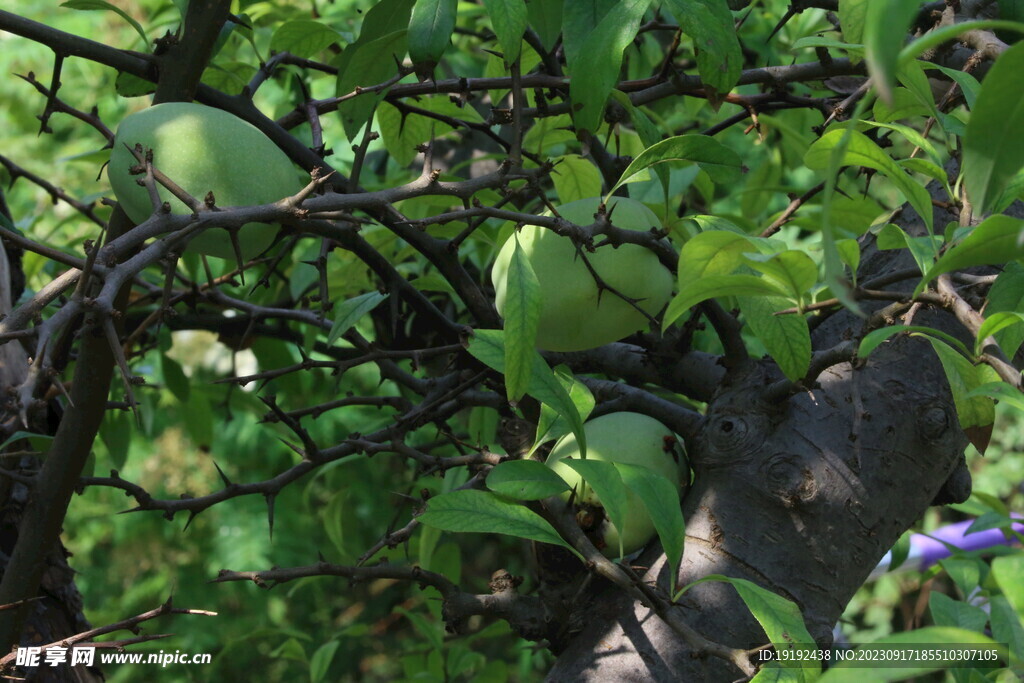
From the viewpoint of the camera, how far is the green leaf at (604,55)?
0.59 m

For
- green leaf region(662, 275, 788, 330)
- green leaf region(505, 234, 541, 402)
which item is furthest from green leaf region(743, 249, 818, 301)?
green leaf region(505, 234, 541, 402)

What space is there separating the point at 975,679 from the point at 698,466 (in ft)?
0.78

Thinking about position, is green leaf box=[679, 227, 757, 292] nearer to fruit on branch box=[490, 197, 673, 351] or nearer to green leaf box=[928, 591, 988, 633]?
Result: fruit on branch box=[490, 197, 673, 351]

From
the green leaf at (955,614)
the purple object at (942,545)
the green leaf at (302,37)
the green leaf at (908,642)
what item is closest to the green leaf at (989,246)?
the green leaf at (908,642)

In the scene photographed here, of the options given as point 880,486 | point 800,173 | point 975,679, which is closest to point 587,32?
point 880,486

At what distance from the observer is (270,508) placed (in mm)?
765

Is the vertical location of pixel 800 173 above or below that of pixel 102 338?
above

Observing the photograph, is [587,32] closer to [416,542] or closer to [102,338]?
[102,338]

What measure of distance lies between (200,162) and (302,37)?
0.92 ft

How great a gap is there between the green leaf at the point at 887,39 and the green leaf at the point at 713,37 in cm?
40

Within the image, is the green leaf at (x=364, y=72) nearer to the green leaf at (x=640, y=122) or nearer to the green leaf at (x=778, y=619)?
the green leaf at (x=640, y=122)

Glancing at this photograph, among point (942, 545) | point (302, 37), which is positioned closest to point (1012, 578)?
point (302, 37)

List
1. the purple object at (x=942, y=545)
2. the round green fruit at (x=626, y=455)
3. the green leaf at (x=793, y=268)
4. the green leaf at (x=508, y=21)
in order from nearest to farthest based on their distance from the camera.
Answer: the green leaf at (x=793, y=268), the green leaf at (x=508, y=21), the round green fruit at (x=626, y=455), the purple object at (x=942, y=545)

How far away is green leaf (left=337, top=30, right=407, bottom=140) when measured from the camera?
2.32ft
